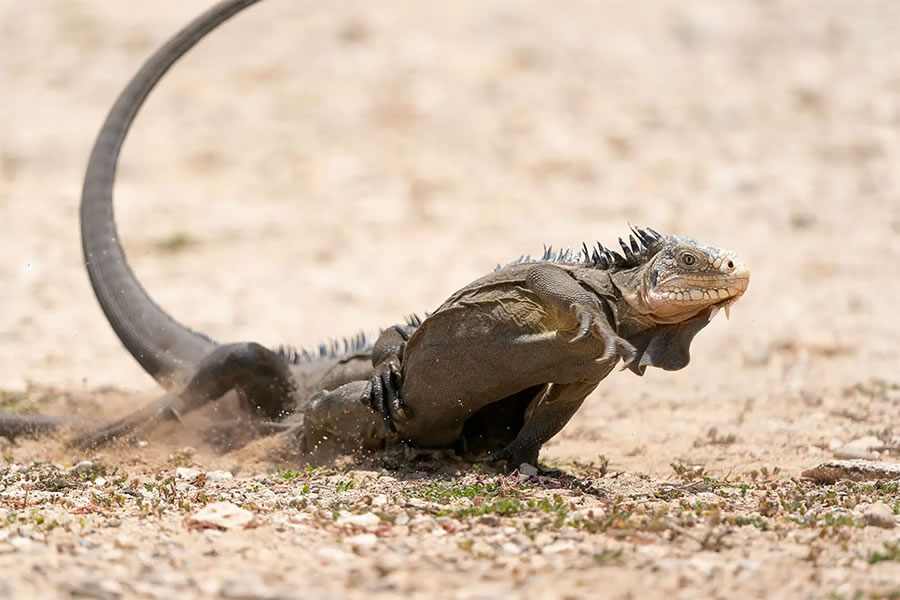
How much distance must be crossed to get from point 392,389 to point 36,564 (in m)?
2.66

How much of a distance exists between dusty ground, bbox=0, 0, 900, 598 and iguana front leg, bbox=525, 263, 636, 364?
0.73 metres

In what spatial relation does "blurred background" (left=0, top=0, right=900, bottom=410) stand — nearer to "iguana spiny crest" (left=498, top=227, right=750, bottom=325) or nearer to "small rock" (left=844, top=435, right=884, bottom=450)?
"small rock" (left=844, top=435, right=884, bottom=450)

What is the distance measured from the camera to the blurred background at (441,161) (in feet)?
42.0

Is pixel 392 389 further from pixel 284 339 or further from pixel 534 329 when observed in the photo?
pixel 284 339

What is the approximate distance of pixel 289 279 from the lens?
1400 cm

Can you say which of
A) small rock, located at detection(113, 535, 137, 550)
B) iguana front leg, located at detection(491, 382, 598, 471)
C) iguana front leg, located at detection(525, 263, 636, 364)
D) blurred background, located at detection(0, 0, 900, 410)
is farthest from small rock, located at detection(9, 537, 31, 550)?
blurred background, located at detection(0, 0, 900, 410)

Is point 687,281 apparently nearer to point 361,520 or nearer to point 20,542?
point 361,520

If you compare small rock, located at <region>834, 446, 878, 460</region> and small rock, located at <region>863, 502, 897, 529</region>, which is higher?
small rock, located at <region>863, 502, 897, 529</region>

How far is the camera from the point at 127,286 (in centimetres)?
850

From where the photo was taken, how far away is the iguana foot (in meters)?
6.90

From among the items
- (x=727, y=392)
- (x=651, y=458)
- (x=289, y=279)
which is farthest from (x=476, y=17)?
(x=651, y=458)

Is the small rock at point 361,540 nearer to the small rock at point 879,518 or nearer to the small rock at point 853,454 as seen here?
the small rock at point 879,518

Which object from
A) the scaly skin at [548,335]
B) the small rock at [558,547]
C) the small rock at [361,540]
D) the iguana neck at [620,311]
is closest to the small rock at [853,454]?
the scaly skin at [548,335]

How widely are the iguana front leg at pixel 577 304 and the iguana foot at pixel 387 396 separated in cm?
108
